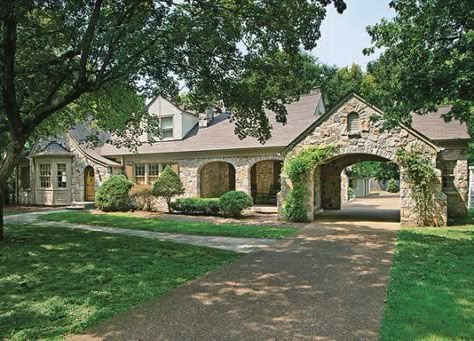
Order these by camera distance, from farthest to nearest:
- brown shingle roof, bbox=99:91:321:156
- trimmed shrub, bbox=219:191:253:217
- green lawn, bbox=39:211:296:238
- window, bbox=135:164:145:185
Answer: window, bbox=135:164:145:185 < brown shingle roof, bbox=99:91:321:156 < trimmed shrub, bbox=219:191:253:217 < green lawn, bbox=39:211:296:238

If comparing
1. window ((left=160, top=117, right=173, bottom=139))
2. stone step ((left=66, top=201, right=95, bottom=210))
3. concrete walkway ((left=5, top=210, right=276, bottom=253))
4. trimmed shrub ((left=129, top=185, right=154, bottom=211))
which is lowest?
concrete walkway ((left=5, top=210, right=276, bottom=253))

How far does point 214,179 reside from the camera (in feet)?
70.0

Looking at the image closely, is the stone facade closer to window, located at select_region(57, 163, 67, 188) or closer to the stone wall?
the stone wall

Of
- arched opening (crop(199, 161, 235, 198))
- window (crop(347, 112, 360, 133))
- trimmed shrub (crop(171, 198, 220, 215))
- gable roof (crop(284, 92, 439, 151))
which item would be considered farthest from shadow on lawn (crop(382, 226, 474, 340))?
arched opening (crop(199, 161, 235, 198))

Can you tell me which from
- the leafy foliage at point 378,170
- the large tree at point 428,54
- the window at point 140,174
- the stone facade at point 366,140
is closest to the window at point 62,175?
the window at point 140,174

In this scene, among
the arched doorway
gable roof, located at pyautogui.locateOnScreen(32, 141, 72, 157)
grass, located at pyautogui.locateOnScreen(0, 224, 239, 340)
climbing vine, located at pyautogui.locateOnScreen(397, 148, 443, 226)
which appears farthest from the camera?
the arched doorway

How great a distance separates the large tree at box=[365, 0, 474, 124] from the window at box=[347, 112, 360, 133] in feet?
7.36

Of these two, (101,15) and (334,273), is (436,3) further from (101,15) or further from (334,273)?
(101,15)

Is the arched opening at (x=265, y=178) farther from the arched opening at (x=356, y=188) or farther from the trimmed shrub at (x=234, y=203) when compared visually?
the trimmed shrub at (x=234, y=203)

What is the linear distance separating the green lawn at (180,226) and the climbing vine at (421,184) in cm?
447

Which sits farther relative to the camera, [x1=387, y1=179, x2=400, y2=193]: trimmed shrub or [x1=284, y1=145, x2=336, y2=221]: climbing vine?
[x1=387, y1=179, x2=400, y2=193]: trimmed shrub

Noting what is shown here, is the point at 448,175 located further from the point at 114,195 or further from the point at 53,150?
the point at 53,150

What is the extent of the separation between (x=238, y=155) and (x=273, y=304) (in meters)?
12.9

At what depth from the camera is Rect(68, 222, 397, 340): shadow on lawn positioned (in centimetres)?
396
